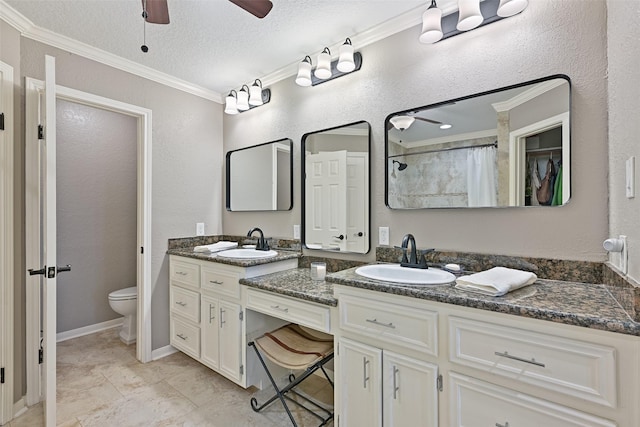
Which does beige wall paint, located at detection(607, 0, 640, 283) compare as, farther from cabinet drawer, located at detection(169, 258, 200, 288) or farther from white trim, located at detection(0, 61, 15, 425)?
white trim, located at detection(0, 61, 15, 425)

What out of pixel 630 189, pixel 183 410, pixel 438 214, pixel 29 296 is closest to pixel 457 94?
pixel 438 214

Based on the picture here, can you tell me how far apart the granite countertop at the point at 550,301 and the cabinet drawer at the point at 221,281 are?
2.96ft

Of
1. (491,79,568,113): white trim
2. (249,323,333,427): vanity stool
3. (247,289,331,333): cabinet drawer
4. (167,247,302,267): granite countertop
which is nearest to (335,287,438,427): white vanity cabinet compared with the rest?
(247,289,331,333): cabinet drawer

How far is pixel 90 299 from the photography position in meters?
3.16

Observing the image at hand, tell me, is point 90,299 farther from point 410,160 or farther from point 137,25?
point 410,160

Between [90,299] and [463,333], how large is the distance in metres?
3.65

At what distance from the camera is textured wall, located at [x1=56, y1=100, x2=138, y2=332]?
299 centimetres

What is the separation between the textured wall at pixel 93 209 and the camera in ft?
9.80

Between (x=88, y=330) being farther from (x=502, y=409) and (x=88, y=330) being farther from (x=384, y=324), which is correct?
(x=502, y=409)

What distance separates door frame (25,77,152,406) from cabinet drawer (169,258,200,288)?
188mm

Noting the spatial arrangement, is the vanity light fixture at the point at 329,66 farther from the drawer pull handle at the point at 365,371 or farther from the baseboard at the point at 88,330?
the baseboard at the point at 88,330

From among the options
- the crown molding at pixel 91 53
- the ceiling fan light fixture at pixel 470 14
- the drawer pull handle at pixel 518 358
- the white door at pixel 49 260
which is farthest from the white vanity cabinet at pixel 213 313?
the ceiling fan light fixture at pixel 470 14

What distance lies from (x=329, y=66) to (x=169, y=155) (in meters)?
1.63

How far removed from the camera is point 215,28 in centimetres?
195
